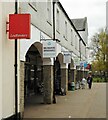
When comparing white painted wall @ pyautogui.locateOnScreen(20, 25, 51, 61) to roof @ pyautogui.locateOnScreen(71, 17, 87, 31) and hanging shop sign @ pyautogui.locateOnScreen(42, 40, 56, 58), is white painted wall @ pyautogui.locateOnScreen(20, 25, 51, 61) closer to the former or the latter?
hanging shop sign @ pyautogui.locateOnScreen(42, 40, 56, 58)

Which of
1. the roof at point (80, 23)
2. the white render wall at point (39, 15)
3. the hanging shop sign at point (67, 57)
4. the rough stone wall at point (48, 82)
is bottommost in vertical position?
the rough stone wall at point (48, 82)

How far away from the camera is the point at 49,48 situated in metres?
17.9

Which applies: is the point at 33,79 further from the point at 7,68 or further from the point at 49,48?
the point at 7,68

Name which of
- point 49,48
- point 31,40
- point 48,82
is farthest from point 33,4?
point 48,82

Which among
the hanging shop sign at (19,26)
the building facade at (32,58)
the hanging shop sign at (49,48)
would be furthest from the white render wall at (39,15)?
the hanging shop sign at (19,26)

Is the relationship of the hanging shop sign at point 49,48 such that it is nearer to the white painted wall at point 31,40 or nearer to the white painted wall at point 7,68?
the white painted wall at point 31,40

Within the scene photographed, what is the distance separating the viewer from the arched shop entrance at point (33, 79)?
24.5m

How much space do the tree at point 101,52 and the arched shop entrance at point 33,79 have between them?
40.9 m

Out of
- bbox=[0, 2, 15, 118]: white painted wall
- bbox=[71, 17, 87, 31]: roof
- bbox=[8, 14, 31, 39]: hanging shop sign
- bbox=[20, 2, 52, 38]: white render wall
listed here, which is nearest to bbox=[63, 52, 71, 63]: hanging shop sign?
bbox=[20, 2, 52, 38]: white render wall

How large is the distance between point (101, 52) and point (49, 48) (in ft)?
177

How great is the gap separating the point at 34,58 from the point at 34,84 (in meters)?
3.28

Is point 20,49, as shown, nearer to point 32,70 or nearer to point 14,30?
point 14,30

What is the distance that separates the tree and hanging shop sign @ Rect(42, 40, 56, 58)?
173 feet

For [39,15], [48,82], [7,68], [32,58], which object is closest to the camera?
[7,68]
